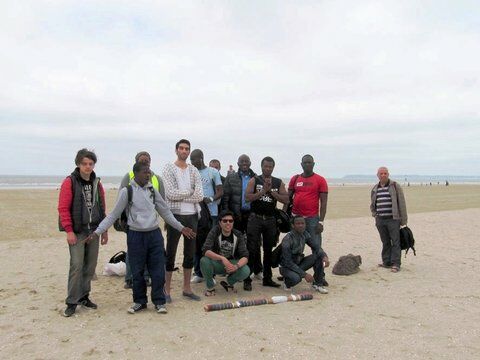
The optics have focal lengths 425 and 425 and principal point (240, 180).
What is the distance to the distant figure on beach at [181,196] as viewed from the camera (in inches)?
218

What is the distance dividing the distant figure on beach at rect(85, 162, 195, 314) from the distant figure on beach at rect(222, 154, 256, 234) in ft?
4.72

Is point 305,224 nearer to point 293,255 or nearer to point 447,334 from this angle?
point 293,255

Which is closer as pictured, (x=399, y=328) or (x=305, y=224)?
(x=399, y=328)

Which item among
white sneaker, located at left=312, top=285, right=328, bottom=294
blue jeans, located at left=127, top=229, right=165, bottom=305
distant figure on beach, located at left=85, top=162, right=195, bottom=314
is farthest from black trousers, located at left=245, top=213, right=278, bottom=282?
blue jeans, located at left=127, top=229, right=165, bottom=305

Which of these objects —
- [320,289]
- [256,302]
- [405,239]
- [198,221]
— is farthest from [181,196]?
[405,239]

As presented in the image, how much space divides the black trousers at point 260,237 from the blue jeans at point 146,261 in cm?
155

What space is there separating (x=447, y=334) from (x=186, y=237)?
3.19 meters

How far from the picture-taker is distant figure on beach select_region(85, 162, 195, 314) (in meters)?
5.04

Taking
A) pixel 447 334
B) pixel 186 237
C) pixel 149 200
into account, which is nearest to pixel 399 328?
pixel 447 334

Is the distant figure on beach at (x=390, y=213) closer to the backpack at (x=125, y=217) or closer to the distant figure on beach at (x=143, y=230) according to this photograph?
the distant figure on beach at (x=143, y=230)

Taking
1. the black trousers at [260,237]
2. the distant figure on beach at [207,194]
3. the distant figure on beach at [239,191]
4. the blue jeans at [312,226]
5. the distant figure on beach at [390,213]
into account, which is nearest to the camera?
the black trousers at [260,237]

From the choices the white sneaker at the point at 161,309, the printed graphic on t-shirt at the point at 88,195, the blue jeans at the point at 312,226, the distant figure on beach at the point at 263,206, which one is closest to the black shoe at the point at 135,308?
the white sneaker at the point at 161,309

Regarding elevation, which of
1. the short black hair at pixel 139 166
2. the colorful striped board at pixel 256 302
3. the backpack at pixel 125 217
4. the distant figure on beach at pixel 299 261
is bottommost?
the colorful striped board at pixel 256 302

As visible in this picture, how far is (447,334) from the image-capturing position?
4.41 meters
